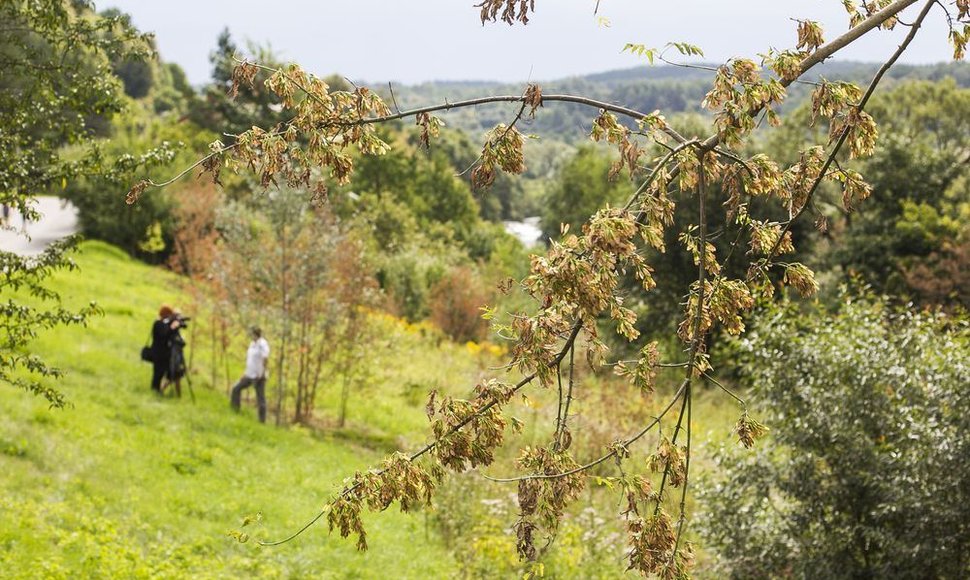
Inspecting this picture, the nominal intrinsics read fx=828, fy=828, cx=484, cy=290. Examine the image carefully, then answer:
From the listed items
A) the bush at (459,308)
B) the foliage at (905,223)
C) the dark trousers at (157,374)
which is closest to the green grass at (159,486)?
the dark trousers at (157,374)

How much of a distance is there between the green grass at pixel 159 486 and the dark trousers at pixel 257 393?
0.24m

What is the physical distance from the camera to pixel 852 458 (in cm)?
822

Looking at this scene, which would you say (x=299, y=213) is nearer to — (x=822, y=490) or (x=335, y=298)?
Result: (x=335, y=298)

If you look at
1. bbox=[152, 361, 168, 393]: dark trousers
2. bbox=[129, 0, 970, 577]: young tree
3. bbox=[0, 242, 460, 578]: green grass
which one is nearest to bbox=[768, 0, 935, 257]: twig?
bbox=[129, 0, 970, 577]: young tree

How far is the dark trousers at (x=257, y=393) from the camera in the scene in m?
14.2

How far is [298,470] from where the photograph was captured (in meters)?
12.2


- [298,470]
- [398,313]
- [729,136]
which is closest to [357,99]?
[729,136]

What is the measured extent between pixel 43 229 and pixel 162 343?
21.8 metres

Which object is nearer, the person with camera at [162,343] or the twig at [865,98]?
the twig at [865,98]

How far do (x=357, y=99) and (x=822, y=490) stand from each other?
7206 millimetres

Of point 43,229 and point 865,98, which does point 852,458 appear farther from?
point 43,229

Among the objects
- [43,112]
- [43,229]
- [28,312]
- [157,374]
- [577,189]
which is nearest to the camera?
[28,312]

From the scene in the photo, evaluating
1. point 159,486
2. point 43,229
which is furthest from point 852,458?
point 43,229

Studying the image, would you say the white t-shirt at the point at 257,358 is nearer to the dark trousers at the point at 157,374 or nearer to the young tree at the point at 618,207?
the dark trousers at the point at 157,374
